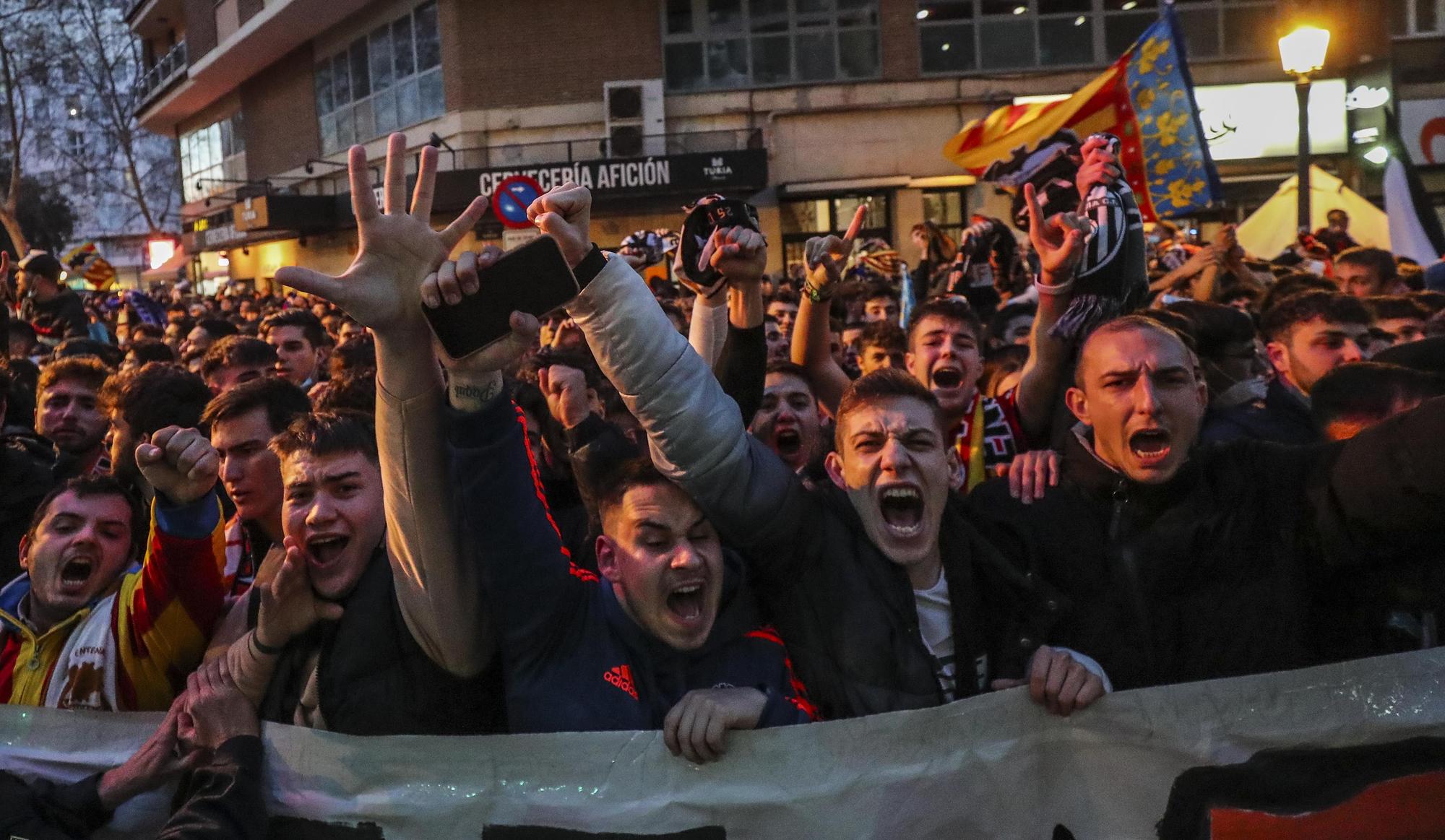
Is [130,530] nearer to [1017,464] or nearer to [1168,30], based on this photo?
[1017,464]

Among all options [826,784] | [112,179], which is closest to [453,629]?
[826,784]

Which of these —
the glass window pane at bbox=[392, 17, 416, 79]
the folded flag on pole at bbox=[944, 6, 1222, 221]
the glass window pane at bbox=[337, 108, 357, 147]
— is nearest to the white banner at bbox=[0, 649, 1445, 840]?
the folded flag on pole at bbox=[944, 6, 1222, 221]

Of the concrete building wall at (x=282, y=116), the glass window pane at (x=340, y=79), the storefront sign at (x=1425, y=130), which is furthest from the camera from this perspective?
the concrete building wall at (x=282, y=116)

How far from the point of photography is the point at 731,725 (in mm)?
2654

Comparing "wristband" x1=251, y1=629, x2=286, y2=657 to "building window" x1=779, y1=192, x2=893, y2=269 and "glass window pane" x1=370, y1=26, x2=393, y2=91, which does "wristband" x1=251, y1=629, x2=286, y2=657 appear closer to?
"building window" x1=779, y1=192, x2=893, y2=269

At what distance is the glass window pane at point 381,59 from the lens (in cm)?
2823

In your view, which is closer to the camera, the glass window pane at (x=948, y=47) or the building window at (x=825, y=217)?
the glass window pane at (x=948, y=47)

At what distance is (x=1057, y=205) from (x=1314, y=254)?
19.3 ft

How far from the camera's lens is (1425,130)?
24.1 m

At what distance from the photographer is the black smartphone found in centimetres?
241

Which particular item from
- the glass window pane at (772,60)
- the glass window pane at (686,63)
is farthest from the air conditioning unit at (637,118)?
the glass window pane at (772,60)

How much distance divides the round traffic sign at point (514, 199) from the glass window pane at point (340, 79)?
2343cm

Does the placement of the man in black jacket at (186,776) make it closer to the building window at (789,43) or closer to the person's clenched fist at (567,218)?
the person's clenched fist at (567,218)

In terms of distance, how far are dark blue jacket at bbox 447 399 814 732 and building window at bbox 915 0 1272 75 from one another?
76.0ft
